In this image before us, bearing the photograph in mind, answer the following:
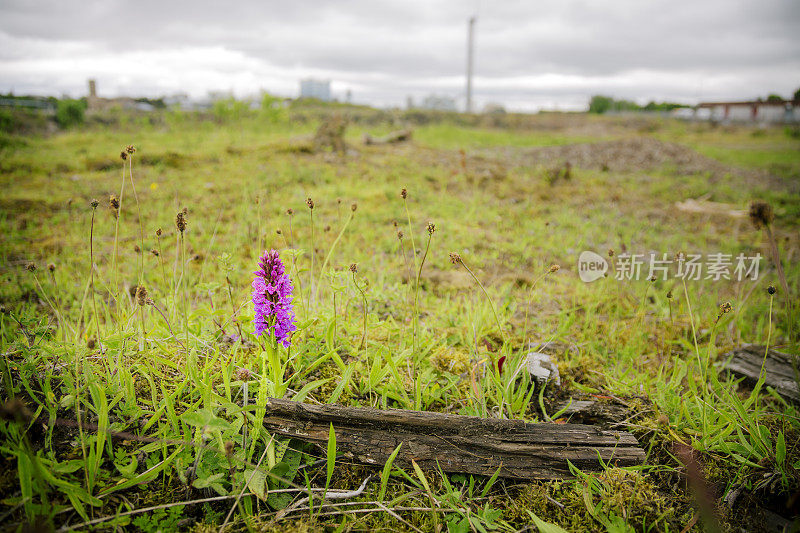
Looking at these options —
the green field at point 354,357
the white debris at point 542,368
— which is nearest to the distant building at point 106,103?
the green field at point 354,357

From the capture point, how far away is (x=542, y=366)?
2270 mm

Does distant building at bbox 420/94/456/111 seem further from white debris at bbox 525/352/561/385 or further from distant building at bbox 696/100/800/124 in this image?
white debris at bbox 525/352/561/385

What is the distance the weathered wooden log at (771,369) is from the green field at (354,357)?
0.09 m

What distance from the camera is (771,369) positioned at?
256cm

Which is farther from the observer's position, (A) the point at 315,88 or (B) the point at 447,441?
(A) the point at 315,88

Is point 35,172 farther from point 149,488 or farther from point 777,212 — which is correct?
point 777,212

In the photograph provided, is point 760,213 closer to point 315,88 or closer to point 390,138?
point 390,138

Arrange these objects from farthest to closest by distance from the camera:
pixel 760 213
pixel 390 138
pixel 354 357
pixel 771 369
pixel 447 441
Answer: pixel 390 138, pixel 771 369, pixel 354 357, pixel 447 441, pixel 760 213

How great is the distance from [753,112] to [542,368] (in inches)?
2406

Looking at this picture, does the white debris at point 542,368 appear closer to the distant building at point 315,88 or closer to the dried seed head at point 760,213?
the dried seed head at point 760,213

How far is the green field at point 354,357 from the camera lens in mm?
1449

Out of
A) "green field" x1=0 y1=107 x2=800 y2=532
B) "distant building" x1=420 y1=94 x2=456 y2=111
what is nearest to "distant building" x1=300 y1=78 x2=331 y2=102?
"distant building" x1=420 y1=94 x2=456 y2=111

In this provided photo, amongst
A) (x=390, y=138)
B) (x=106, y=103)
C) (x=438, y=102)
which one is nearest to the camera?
(x=390, y=138)

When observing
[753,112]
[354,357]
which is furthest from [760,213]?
[753,112]
